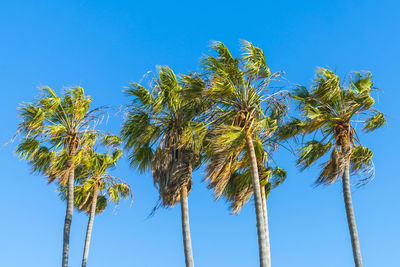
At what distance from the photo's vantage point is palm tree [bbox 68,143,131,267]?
85.9 ft

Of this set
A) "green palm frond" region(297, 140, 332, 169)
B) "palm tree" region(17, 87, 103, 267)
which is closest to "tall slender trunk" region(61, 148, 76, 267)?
"palm tree" region(17, 87, 103, 267)

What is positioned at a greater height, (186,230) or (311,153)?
(311,153)

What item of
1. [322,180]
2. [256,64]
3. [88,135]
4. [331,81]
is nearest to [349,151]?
[322,180]

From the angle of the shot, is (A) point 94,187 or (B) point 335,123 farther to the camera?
(A) point 94,187

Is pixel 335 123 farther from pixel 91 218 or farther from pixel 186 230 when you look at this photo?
pixel 91 218

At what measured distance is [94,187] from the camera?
89.8 feet

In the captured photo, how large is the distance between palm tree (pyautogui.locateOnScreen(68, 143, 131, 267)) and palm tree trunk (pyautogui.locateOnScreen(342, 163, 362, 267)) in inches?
516

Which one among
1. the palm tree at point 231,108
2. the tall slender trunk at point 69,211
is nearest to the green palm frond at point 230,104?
the palm tree at point 231,108

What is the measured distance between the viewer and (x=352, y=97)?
1789 centimetres

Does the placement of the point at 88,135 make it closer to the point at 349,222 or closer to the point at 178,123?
the point at 178,123

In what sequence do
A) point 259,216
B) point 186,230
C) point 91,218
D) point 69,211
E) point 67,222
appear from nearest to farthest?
point 259,216 < point 186,230 < point 67,222 < point 69,211 < point 91,218

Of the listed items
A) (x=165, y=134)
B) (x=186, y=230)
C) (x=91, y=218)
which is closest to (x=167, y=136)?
(x=165, y=134)

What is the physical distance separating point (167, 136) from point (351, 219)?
23.5 ft

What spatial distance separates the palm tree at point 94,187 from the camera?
85.9 ft
